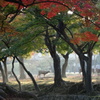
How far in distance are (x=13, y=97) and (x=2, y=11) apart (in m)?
5.18

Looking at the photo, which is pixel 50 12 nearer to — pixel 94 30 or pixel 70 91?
pixel 94 30

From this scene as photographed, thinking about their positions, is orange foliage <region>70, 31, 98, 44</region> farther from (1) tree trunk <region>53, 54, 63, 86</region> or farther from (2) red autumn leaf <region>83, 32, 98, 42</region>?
(1) tree trunk <region>53, 54, 63, 86</region>

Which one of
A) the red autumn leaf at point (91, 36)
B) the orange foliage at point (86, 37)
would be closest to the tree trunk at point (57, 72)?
the orange foliage at point (86, 37)

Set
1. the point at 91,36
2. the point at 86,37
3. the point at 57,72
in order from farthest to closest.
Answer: the point at 57,72
the point at 86,37
the point at 91,36

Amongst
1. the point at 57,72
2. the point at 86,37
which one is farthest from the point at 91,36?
the point at 57,72

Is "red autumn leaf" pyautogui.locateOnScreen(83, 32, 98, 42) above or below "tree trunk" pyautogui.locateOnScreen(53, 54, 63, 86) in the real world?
above

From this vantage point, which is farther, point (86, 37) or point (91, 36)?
point (86, 37)

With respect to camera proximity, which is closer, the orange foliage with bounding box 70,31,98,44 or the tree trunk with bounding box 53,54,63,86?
the orange foliage with bounding box 70,31,98,44

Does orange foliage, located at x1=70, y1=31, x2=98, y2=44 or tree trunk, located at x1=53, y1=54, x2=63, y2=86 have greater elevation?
orange foliage, located at x1=70, y1=31, x2=98, y2=44

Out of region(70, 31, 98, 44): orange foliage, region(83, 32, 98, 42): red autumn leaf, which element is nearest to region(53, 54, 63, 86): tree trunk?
region(70, 31, 98, 44): orange foliage

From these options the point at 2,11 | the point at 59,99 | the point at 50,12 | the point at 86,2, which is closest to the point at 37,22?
the point at 50,12

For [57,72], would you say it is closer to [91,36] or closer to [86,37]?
[86,37]

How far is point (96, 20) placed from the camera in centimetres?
1123

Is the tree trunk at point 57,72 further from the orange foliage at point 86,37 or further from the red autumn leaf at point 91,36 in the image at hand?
the red autumn leaf at point 91,36
